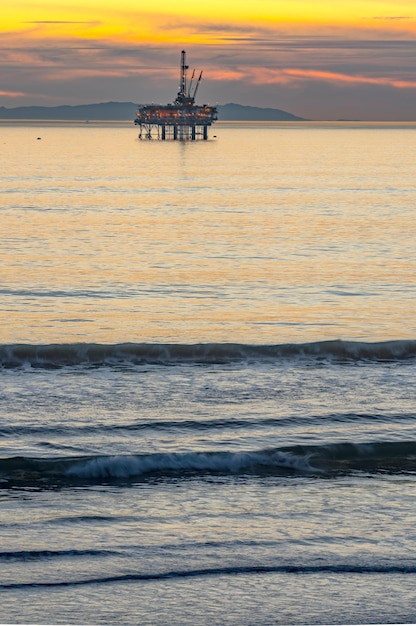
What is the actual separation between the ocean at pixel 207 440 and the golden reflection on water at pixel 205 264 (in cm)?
14

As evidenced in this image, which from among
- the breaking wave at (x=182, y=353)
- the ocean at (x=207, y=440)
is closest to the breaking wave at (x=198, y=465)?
the ocean at (x=207, y=440)

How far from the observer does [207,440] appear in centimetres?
1292

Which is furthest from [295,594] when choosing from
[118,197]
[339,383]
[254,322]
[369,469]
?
[118,197]

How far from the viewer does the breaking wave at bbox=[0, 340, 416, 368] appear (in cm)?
1906

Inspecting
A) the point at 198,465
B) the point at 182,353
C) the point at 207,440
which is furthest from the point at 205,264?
the point at 198,465

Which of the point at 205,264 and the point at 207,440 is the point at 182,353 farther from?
the point at 205,264

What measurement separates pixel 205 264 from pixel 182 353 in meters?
15.4

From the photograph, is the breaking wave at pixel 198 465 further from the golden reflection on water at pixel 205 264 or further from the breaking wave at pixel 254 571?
the golden reflection on water at pixel 205 264

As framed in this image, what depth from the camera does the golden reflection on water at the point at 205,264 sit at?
75.4 ft

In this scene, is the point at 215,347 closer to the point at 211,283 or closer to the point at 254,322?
the point at 254,322

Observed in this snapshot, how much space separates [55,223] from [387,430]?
124 ft

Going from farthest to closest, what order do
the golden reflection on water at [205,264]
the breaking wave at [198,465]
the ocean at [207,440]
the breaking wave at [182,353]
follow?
the golden reflection on water at [205,264], the breaking wave at [182,353], the breaking wave at [198,465], the ocean at [207,440]

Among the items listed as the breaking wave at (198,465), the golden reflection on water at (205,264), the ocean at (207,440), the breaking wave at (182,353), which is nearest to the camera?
the ocean at (207,440)

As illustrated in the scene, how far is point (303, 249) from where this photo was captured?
40094 millimetres
